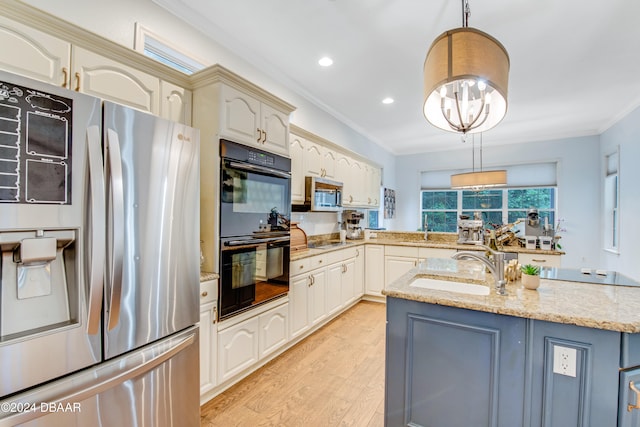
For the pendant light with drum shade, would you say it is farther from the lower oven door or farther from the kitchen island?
the lower oven door

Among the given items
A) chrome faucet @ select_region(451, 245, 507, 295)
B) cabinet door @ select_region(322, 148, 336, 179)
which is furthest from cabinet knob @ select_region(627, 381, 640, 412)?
cabinet door @ select_region(322, 148, 336, 179)

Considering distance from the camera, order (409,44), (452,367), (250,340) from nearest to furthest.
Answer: (452,367) < (250,340) < (409,44)

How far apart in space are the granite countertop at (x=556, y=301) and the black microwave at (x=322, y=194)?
1.71 meters

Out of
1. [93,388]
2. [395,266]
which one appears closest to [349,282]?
[395,266]

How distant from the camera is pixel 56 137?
1.11m

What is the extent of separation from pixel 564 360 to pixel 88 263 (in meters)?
2.06

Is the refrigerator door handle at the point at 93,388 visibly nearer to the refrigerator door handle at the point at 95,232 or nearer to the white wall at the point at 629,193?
the refrigerator door handle at the point at 95,232

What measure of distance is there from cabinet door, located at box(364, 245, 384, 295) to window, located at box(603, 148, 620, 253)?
3683mm

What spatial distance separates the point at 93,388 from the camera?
45.5 inches

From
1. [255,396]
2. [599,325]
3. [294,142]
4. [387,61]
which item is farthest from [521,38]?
[255,396]

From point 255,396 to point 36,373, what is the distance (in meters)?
1.41

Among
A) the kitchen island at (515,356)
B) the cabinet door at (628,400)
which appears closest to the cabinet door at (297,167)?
the kitchen island at (515,356)

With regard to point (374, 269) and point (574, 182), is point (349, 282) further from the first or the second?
point (574, 182)

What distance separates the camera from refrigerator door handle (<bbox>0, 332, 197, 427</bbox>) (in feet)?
3.27
